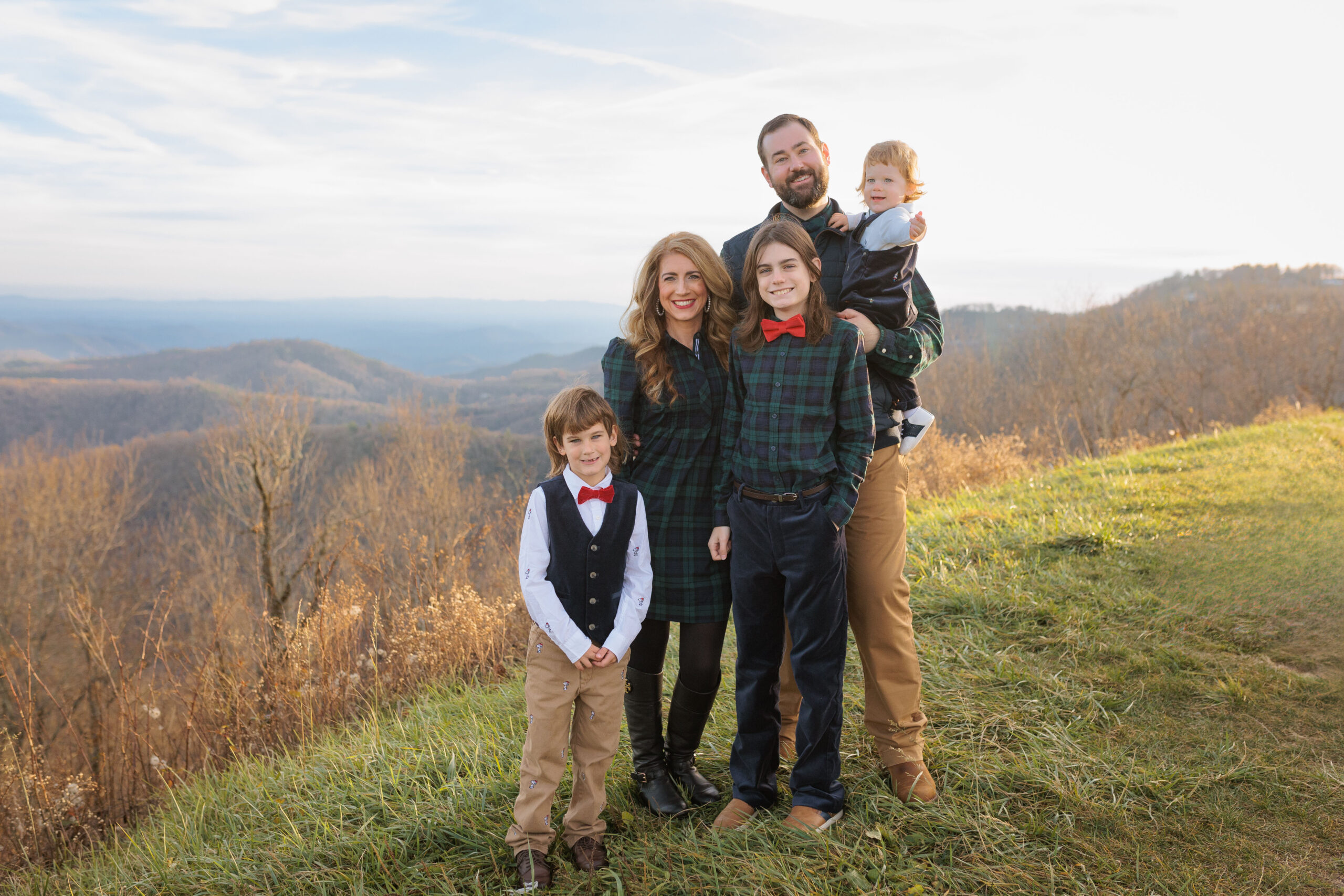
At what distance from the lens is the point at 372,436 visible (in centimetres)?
5491

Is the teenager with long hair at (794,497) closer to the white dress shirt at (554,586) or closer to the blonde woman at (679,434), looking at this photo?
the blonde woman at (679,434)

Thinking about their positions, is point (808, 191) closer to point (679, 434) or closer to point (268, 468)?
point (679, 434)

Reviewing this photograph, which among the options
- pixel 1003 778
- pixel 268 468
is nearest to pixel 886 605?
pixel 1003 778

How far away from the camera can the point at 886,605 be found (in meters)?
2.80

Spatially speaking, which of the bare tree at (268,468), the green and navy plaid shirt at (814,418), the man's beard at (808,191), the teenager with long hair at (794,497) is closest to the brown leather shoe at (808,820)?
the teenager with long hair at (794,497)

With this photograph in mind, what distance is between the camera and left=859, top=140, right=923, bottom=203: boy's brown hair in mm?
2822

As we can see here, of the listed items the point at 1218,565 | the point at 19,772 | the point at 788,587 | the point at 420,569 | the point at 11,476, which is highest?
the point at 788,587

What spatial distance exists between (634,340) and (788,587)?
3.47ft

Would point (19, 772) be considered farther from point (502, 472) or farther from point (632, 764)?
point (502, 472)

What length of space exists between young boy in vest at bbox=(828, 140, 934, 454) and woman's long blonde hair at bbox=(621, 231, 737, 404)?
0.44m

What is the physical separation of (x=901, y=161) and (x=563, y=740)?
236 cm

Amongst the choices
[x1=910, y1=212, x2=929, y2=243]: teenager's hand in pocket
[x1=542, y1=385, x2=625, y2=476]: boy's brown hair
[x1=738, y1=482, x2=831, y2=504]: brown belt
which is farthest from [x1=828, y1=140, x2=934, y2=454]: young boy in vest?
[x1=542, y1=385, x2=625, y2=476]: boy's brown hair

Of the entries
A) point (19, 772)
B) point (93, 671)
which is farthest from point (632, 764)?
point (93, 671)

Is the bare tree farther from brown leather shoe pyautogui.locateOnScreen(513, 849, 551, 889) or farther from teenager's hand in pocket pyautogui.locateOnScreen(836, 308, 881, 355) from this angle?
teenager's hand in pocket pyautogui.locateOnScreen(836, 308, 881, 355)
